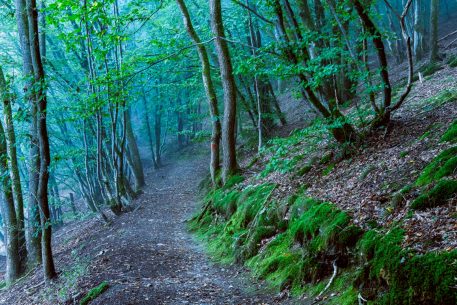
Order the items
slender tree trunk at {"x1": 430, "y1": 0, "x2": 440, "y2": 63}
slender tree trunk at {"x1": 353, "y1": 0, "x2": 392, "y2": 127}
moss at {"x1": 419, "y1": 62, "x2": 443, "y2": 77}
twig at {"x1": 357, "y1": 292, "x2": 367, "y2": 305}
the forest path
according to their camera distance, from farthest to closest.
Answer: slender tree trunk at {"x1": 430, "y1": 0, "x2": 440, "y2": 63}, moss at {"x1": 419, "y1": 62, "x2": 443, "y2": 77}, slender tree trunk at {"x1": 353, "y1": 0, "x2": 392, "y2": 127}, the forest path, twig at {"x1": 357, "y1": 292, "x2": 367, "y2": 305}

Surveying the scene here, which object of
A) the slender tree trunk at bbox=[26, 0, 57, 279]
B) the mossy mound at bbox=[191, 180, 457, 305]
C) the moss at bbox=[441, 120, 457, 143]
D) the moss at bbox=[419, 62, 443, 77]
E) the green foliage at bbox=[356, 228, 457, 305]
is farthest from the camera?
the moss at bbox=[419, 62, 443, 77]

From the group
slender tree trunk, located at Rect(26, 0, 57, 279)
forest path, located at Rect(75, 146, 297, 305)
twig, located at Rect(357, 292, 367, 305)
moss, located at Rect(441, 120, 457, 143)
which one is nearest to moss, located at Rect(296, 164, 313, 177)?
forest path, located at Rect(75, 146, 297, 305)

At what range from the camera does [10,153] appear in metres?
11.3

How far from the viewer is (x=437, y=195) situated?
4598 millimetres

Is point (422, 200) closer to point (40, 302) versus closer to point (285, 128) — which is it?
point (40, 302)

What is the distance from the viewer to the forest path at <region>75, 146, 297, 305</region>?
6.40 m

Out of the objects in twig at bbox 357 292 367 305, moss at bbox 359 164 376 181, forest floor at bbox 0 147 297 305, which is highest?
moss at bbox 359 164 376 181

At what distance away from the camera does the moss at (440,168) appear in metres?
4.93

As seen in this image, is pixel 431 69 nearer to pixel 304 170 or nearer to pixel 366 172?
pixel 304 170

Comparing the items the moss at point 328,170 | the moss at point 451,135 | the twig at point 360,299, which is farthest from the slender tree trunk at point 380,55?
the twig at point 360,299

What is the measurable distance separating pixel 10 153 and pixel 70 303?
6.07m

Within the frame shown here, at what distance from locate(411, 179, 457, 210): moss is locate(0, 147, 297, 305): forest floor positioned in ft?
8.15

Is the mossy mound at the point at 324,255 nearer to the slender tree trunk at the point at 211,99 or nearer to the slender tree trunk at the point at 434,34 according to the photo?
the slender tree trunk at the point at 211,99

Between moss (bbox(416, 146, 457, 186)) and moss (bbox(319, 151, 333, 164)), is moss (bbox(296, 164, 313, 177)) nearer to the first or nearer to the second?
moss (bbox(319, 151, 333, 164))
